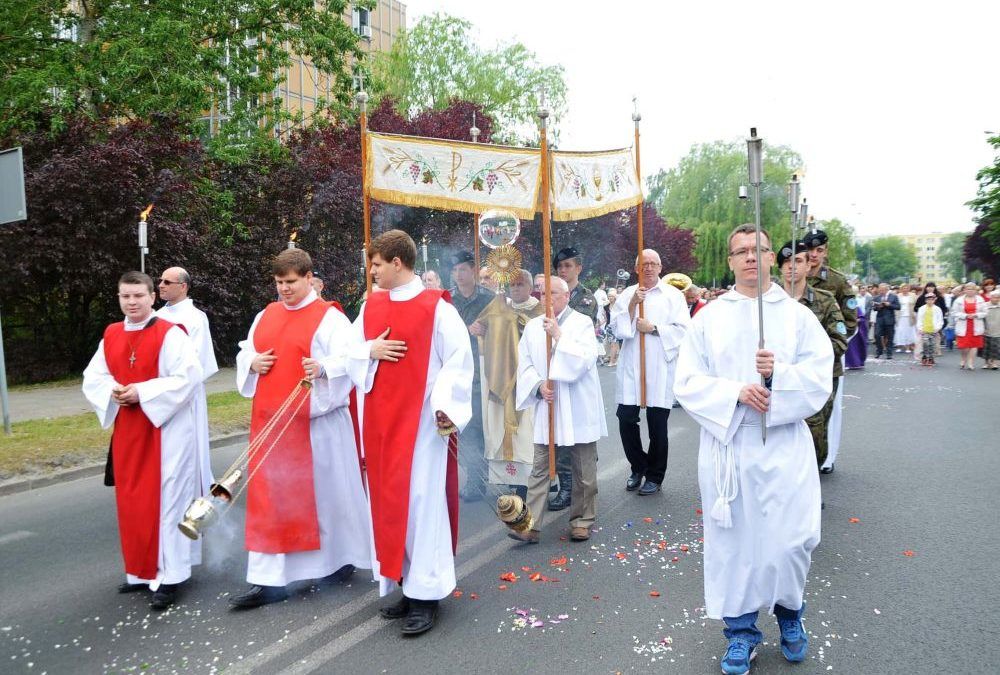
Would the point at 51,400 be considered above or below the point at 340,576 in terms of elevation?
above

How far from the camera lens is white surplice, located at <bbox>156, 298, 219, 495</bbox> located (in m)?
4.87

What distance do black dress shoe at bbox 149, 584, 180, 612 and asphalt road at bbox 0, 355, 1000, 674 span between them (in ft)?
0.19

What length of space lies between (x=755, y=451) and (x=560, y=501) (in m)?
3.07

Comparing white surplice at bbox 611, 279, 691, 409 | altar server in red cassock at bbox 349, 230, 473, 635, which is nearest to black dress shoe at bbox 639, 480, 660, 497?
white surplice at bbox 611, 279, 691, 409

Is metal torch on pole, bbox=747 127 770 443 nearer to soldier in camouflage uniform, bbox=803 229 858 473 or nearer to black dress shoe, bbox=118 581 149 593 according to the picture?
soldier in camouflage uniform, bbox=803 229 858 473

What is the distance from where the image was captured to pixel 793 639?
3.56m

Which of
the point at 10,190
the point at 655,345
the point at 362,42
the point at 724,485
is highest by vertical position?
the point at 362,42

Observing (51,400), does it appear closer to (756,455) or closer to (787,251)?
(787,251)

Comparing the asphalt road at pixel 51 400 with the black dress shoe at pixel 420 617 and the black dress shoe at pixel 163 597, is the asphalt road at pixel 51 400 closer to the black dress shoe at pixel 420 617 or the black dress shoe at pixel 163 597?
the black dress shoe at pixel 163 597

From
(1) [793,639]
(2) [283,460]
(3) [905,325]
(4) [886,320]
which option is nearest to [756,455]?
(1) [793,639]

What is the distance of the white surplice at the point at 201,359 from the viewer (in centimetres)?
487

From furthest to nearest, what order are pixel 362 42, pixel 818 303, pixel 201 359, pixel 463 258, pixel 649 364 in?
pixel 362 42 → pixel 463 258 → pixel 649 364 → pixel 818 303 → pixel 201 359

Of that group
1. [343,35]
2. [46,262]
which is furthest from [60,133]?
[343,35]

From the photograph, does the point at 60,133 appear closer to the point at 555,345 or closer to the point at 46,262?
the point at 46,262
